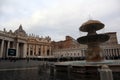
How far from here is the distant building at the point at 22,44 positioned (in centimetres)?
5909

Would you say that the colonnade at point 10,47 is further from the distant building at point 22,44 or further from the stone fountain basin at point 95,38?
the stone fountain basin at point 95,38

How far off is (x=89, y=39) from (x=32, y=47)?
6918cm

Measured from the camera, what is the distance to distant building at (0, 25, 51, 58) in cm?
5909

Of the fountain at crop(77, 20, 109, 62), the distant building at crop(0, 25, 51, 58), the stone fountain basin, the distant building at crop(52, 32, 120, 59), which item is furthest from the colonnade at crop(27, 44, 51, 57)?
the stone fountain basin

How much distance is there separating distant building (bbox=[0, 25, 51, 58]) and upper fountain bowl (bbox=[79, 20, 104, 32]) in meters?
46.5

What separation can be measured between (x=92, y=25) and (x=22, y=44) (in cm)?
5783

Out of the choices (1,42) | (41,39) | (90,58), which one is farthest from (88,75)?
(41,39)

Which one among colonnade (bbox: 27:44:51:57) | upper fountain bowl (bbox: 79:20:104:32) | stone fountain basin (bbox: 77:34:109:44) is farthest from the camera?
colonnade (bbox: 27:44:51:57)

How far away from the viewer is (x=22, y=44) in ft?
229

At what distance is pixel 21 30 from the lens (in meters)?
80.8

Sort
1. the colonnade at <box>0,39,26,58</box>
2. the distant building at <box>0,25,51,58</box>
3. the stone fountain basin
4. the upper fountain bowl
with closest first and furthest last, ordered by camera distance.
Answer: the stone fountain basin, the upper fountain bowl, the colonnade at <box>0,39,26,58</box>, the distant building at <box>0,25,51,58</box>

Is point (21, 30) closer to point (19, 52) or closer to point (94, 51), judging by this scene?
point (19, 52)

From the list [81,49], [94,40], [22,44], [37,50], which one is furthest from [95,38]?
[37,50]

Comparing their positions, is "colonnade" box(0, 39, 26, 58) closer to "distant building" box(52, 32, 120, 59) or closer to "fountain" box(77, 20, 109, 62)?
"distant building" box(52, 32, 120, 59)
